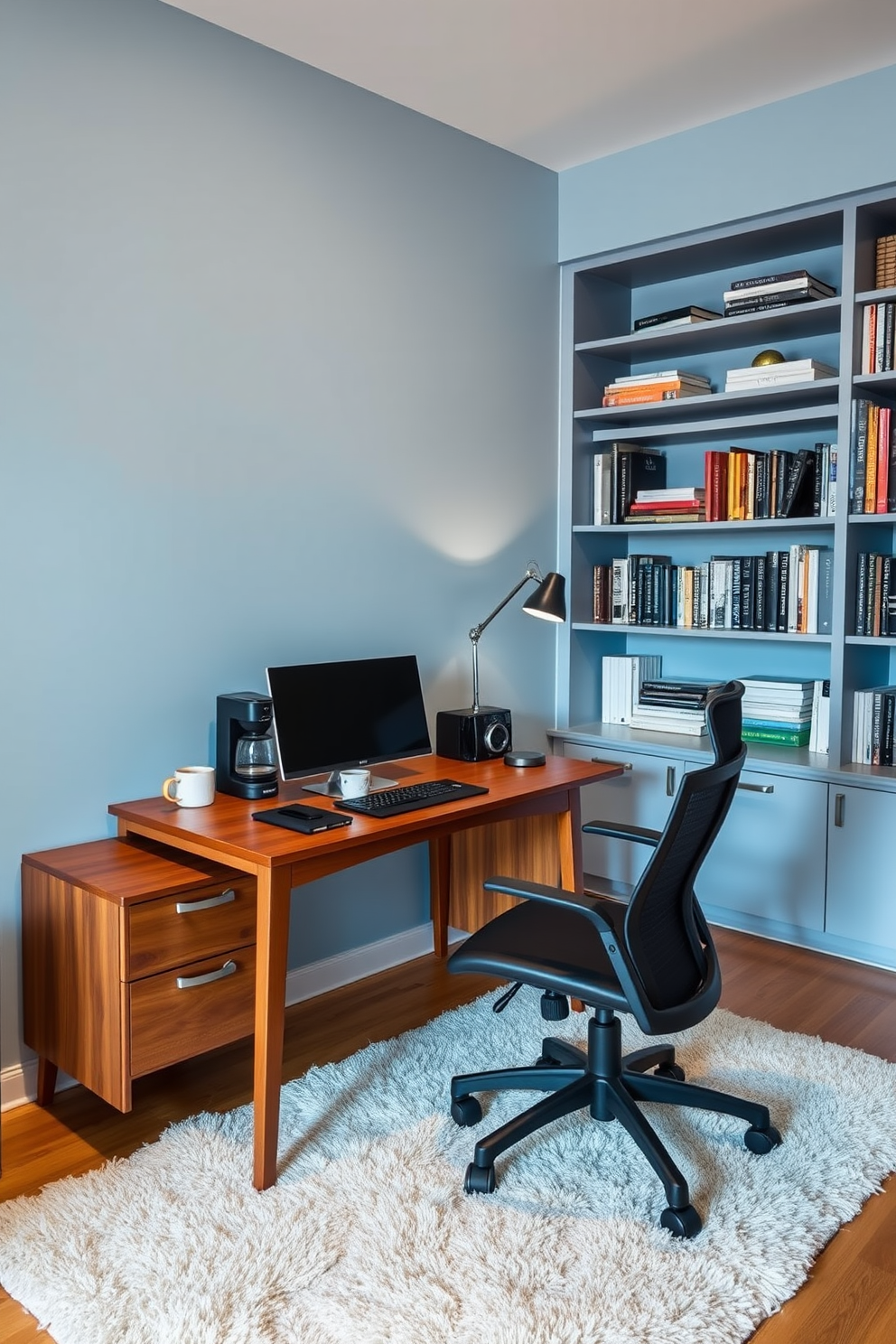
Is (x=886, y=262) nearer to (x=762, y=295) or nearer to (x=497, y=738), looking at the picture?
(x=762, y=295)

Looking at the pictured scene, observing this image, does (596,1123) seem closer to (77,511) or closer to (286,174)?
(77,511)

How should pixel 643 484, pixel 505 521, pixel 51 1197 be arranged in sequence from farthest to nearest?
pixel 643 484, pixel 505 521, pixel 51 1197

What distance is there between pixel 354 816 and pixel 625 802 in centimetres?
163

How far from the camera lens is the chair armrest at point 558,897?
1925 millimetres

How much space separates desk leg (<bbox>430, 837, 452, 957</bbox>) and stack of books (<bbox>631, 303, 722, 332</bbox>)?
196cm

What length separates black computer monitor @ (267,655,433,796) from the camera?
2.67m

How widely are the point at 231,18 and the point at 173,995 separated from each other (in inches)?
95.4

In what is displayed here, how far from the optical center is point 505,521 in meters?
3.71

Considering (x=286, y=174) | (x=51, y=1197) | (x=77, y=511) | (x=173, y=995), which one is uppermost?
(x=286, y=174)

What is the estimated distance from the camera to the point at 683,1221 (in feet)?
6.27

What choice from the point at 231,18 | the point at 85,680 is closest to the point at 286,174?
the point at 231,18

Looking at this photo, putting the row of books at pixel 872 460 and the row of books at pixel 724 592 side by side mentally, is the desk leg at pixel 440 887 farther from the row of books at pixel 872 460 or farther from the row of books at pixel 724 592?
the row of books at pixel 872 460

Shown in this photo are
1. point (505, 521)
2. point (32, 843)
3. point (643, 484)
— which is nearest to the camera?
point (32, 843)

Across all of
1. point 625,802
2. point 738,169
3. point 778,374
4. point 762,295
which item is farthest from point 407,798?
point 738,169
